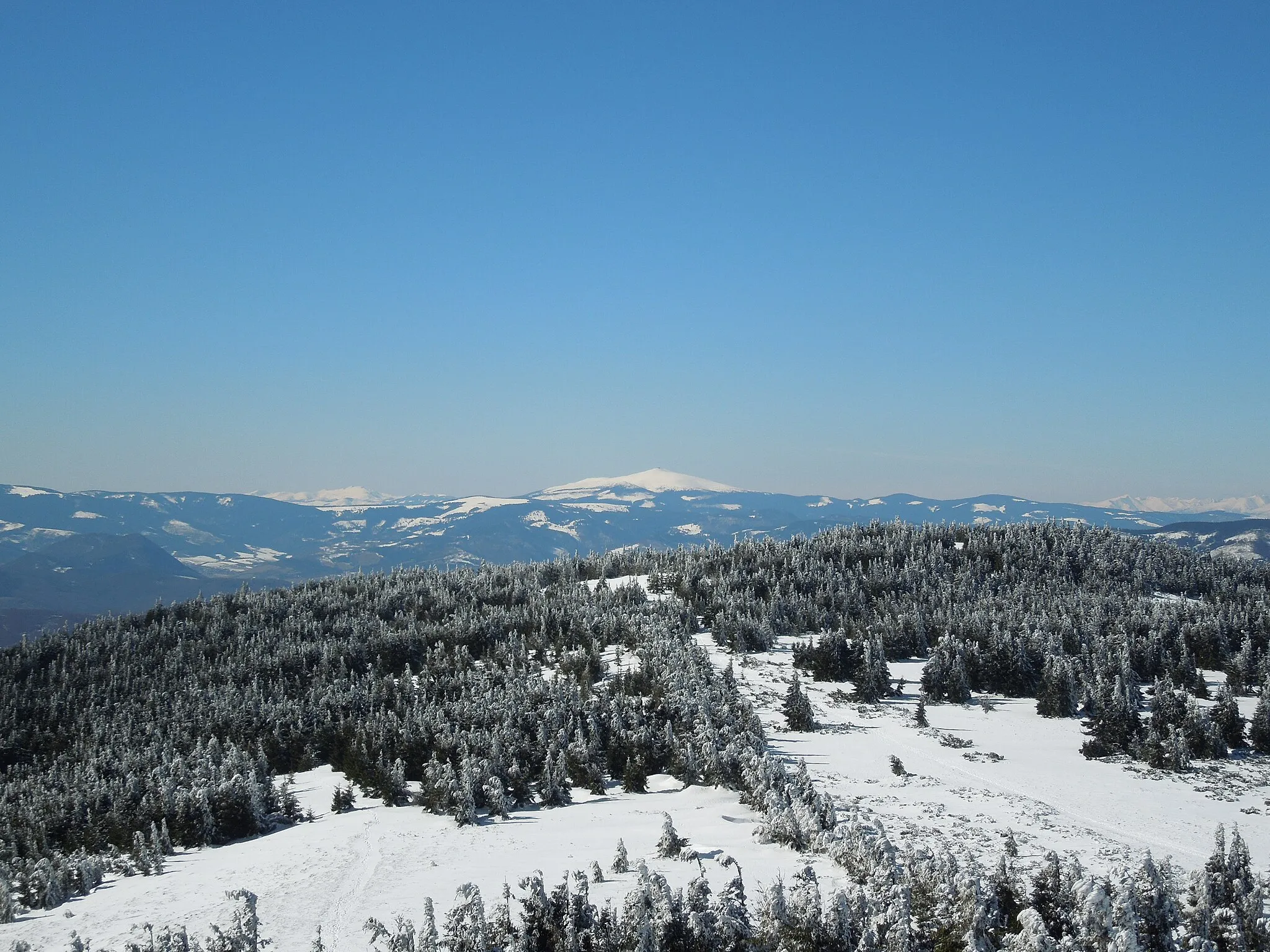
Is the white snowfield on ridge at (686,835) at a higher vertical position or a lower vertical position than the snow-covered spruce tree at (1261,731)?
lower

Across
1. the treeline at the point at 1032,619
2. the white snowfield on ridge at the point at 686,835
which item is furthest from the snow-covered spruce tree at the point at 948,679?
the white snowfield on ridge at the point at 686,835

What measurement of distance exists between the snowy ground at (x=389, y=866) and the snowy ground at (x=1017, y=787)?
A: 9.92 meters

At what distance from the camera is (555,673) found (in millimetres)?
114188

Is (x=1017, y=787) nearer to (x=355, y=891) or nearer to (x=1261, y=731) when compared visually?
(x=1261, y=731)

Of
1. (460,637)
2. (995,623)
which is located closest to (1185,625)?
(995,623)

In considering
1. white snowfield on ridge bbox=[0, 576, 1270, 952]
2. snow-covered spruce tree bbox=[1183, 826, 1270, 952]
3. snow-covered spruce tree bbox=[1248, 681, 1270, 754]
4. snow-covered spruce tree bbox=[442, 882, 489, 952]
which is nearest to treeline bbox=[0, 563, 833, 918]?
white snowfield on ridge bbox=[0, 576, 1270, 952]

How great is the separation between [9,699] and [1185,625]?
18084 centimetres

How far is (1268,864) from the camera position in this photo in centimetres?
4316

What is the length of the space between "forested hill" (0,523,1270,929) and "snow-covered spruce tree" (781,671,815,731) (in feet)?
17.4

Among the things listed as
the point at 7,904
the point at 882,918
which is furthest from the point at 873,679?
the point at 7,904

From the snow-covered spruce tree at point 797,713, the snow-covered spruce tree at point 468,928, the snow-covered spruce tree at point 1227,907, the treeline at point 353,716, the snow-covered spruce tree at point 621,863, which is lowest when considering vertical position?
the treeline at point 353,716

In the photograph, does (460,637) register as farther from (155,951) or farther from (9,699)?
(155,951)

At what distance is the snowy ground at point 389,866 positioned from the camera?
39375mm

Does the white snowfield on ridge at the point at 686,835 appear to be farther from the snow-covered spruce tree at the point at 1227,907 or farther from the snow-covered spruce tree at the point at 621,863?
the snow-covered spruce tree at the point at 1227,907
